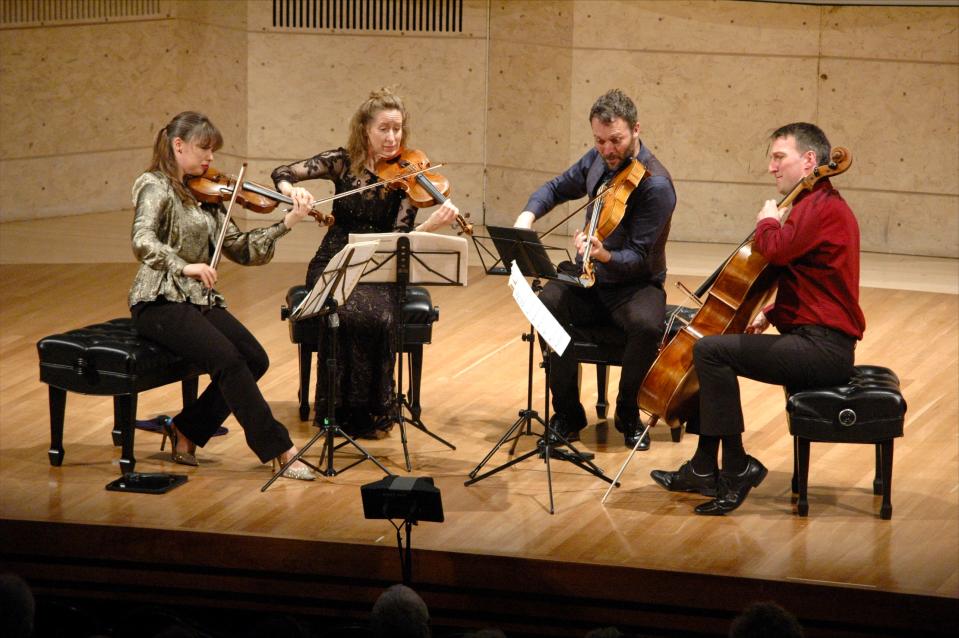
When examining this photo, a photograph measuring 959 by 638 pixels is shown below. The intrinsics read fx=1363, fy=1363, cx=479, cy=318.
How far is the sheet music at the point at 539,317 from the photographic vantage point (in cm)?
407

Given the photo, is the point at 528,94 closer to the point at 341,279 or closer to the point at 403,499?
the point at 341,279

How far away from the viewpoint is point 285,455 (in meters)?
4.62

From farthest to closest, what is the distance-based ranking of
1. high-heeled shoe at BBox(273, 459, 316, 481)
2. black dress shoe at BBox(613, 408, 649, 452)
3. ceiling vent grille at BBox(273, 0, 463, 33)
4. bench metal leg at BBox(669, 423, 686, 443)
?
ceiling vent grille at BBox(273, 0, 463, 33) < bench metal leg at BBox(669, 423, 686, 443) < black dress shoe at BBox(613, 408, 649, 452) < high-heeled shoe at BBox(273, 459, 316, 481)

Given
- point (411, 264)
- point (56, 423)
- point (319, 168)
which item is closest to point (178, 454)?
point (56, 423)

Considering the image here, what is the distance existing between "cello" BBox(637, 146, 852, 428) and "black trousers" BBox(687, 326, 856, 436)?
0.35 feet

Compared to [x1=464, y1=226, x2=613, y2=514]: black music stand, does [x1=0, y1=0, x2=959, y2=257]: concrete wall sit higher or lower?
higher

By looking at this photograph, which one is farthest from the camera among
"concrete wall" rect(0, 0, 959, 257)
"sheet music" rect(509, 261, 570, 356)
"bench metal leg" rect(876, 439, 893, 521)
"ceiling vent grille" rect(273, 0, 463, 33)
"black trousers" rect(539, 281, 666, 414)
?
"ceiling vent grille" rect(273, 0, 463, 33)

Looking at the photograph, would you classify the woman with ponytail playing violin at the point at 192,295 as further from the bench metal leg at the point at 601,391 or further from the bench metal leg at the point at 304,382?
the bench metal leg at the point at 601,391

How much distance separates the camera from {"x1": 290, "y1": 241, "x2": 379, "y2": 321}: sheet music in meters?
4.36

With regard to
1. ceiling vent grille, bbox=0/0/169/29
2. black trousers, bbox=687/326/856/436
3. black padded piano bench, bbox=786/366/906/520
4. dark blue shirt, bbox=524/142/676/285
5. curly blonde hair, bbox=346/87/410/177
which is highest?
ceiling vent grille, bbox=0/0/169/29

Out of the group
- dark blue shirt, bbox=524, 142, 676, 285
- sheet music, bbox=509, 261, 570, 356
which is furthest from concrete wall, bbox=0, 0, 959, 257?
sheet music, bbox=509, 261, 570, 356

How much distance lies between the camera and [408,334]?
202 inches

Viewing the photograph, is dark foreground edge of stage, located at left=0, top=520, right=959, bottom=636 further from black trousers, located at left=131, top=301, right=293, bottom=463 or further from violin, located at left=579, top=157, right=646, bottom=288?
violin, located at left=579, top=157, right=646, bottom=288

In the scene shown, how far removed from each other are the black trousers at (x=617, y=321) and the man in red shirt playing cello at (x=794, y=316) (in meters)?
0.57
